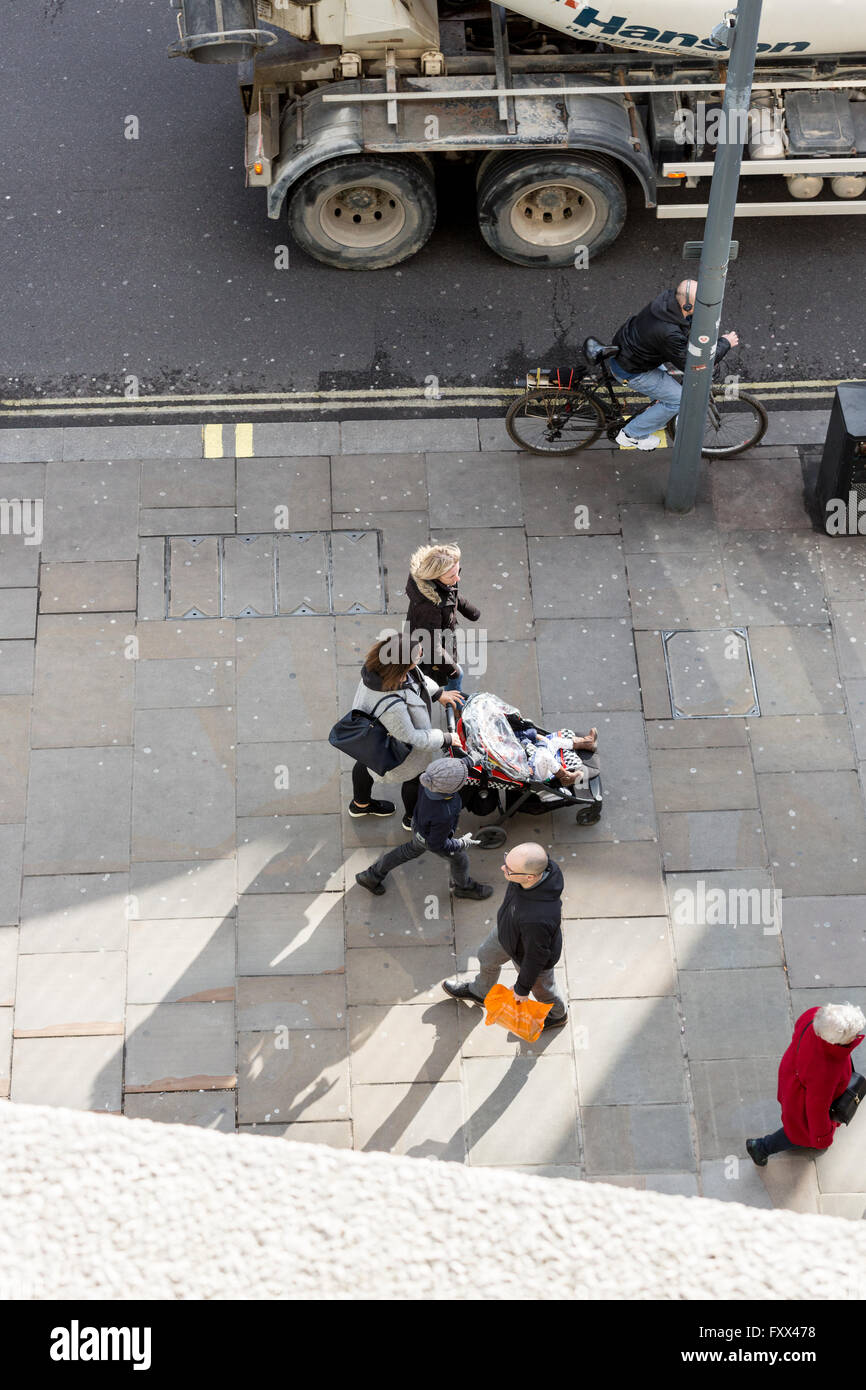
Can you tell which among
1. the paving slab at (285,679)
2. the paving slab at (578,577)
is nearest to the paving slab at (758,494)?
the paving slab at (578,577)

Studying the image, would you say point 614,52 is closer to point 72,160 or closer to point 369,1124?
point 72,160

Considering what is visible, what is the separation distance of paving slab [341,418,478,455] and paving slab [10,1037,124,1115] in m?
4.87

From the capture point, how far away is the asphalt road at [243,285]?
1105 cm

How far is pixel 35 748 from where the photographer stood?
9016mm

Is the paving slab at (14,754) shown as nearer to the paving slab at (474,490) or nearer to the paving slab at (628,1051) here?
the paving slab at (474,490)

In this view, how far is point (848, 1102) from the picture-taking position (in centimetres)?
685

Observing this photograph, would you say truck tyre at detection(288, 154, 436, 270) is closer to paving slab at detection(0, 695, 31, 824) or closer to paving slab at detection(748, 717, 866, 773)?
paving slab at detection(0, 695, 31, 824)

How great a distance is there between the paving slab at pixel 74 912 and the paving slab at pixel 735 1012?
344 centimetres

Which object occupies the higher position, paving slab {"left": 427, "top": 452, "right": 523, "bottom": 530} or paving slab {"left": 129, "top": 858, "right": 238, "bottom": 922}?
paving slab {"left": 427, "top": 452, "right": 523, "bottom": 530}

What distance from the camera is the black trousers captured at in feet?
27.3

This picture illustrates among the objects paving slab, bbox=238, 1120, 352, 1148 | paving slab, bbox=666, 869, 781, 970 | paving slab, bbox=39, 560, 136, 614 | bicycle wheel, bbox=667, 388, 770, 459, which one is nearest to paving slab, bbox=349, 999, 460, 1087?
paving slab, bbox=238, 1120, 352, 1148

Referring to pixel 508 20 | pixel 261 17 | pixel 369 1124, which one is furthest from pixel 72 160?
pixel 369 1124

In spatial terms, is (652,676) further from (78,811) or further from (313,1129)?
(78,811)
